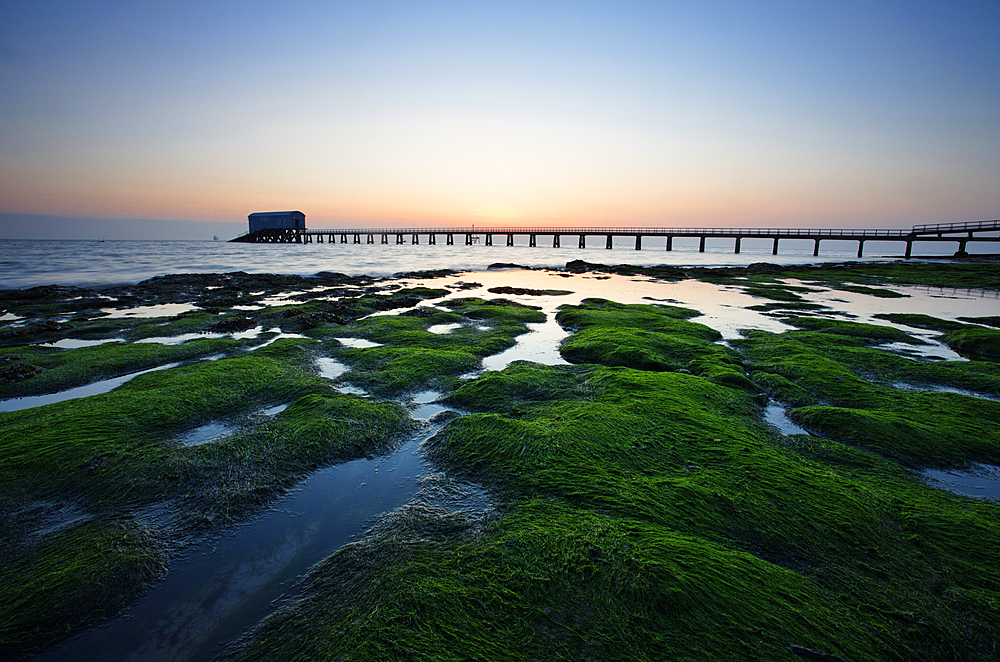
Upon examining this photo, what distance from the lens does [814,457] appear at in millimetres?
5340

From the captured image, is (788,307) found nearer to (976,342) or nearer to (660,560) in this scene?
(976,342)

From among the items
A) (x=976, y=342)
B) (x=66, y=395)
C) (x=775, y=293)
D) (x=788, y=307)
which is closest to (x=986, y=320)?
(x=976, y=342)

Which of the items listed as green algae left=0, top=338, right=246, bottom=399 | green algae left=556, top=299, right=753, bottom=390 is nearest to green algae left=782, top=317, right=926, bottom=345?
green algae left=556, top=299, right=753, bottom=390

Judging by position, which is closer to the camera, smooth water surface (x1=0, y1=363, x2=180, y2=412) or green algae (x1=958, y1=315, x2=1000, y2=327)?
smooth water surface (x1=0, y1=363, x2=180, y2=412)

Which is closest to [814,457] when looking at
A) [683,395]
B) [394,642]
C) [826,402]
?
[683,395]

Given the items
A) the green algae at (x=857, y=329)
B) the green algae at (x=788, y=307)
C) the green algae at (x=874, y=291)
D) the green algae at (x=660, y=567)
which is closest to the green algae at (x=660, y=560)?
the green algae at (x=660, y=567)

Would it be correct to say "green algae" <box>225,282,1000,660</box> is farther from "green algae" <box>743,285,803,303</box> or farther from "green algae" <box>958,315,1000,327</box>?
"green algae" <box>743,285,803,303</box>

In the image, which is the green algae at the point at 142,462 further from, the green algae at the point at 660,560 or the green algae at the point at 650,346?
the green algae at the point at 650,346

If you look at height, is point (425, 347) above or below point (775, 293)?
below

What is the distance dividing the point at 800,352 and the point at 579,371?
217 inches

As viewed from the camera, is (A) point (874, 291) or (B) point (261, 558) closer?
(B) point (261, 558)

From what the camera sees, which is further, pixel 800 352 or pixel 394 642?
pixel 800 352

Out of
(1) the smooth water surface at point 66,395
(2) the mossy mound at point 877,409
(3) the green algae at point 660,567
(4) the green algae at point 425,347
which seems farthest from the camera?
(4) the green algae at point 425,347

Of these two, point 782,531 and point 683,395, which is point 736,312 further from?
point 782,531
